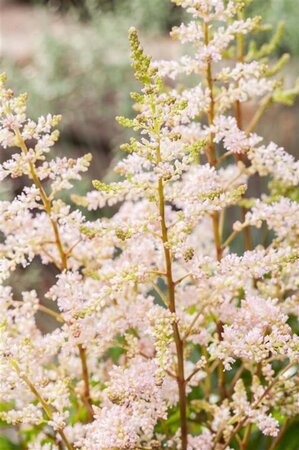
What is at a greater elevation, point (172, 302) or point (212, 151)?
point (212, 151)

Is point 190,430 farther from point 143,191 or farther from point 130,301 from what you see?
point 143,191

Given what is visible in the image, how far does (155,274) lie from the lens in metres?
0.58

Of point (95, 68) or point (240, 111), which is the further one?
point (95, 68)

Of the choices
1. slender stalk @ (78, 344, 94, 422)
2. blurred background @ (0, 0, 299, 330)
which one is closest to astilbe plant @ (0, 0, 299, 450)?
slender stalk @ (78, 344, 94, 422)

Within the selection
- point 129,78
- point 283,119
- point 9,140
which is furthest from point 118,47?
point 9,140

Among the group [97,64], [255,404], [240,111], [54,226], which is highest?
[97,64]

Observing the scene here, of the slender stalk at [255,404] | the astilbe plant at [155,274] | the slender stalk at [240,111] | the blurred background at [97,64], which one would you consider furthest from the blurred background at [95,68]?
the slender stalk at [255,404]

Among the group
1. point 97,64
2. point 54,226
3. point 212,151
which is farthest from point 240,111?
point 97,64

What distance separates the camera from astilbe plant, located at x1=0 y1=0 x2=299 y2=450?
538 mm

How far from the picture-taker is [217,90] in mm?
699

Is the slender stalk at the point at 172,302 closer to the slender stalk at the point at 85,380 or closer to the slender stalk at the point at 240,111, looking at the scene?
the slender stalk at the point at 85,380

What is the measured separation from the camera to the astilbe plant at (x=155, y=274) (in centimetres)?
54

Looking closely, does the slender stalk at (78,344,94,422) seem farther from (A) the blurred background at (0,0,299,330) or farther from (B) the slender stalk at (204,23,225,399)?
(A) the blurred background at (0,0,299,330)

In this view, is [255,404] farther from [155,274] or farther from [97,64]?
[97,64]
